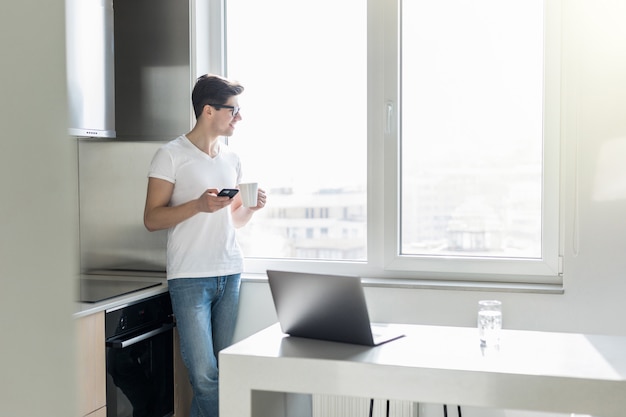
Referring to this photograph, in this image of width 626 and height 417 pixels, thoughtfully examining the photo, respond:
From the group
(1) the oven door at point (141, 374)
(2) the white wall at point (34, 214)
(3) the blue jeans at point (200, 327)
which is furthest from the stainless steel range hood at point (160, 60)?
(2) the white wall at point (34, 214)

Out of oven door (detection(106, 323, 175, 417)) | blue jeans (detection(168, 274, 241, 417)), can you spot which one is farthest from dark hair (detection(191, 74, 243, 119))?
oven door (detection(106, 323, 175, 417))

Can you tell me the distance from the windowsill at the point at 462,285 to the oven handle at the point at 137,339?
3.01 ft

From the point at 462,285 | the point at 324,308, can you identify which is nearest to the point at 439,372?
the point at 324,308

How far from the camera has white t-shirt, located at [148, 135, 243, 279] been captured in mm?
2967

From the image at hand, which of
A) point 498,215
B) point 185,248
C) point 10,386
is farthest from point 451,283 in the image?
point 10,386

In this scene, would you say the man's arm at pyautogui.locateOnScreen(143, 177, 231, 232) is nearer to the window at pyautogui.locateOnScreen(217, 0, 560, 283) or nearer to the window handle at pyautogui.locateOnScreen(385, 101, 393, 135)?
the window at pyautogui.locateOnScreen(217, 0, 560, 283)

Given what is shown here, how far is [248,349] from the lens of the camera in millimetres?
2072

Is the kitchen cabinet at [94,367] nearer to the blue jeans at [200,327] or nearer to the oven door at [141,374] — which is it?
the oven door at [141,374]

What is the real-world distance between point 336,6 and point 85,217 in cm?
159

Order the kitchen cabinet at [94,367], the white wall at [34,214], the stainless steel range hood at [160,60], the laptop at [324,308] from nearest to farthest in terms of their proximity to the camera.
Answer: the white wall at [34,214] < the laptop at [324,308] < the kitchen cabinet at [94,367] < the stainless steel range hood at [160,60]

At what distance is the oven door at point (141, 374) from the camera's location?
283 centimetres

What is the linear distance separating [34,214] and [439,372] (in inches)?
70.5

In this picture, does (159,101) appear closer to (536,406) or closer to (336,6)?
(336,6)

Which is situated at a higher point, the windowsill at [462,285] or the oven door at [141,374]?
the windowsill at [462,285]
